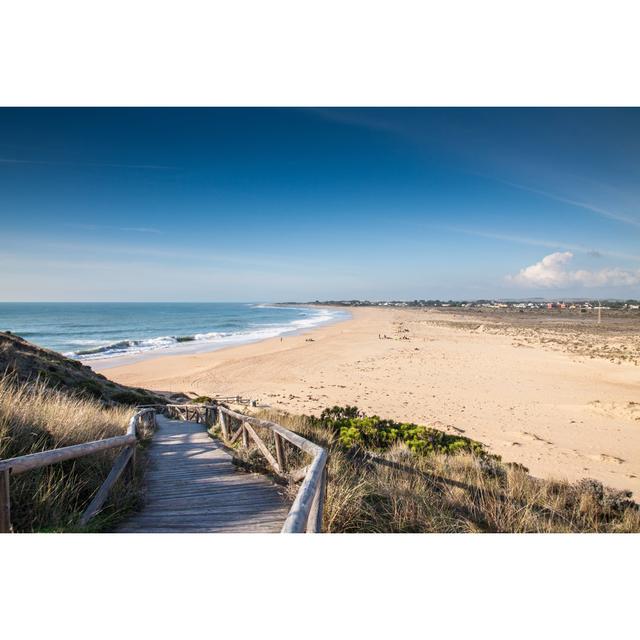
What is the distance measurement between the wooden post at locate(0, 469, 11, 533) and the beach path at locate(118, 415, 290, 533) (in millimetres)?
884

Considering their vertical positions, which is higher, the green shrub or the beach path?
the beach path

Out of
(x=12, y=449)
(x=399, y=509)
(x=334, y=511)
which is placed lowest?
(x=399, y=509)

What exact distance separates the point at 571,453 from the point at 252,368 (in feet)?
58.7

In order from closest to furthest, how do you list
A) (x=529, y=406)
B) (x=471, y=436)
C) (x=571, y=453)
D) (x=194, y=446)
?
(x=194, y=446)
(x=571, y=453)
(x=471, y=436)
(x=529, y=406)

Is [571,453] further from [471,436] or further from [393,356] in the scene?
[393,356]

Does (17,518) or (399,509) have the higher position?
(17,518)

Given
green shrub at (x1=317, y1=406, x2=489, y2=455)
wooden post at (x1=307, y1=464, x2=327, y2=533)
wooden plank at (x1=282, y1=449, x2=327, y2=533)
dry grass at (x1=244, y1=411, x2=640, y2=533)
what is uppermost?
wooden plank at (x1=282, y1=449, x2=327, y2=533)

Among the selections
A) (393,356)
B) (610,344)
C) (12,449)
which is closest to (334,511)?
(12,449)

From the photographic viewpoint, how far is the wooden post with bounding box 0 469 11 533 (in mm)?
2404

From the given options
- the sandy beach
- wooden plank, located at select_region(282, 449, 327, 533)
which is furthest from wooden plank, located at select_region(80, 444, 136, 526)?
the sandy beach

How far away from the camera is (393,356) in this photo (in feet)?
84.2

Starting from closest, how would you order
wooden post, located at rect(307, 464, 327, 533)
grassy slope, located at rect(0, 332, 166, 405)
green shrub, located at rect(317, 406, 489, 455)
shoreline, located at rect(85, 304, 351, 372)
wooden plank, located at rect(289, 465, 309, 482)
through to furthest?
1. wooden post, located at rect(307, 464, 327, 533)
2. wooden plank, located at rect(289, 465, 309, 482)
3. green shrub, located at rect(317, 406, 489, 455)
4. grassy slope, located at rect(0, 332, 166, 405)
5. shoreline, located at rect(85, 304, 351, 372)

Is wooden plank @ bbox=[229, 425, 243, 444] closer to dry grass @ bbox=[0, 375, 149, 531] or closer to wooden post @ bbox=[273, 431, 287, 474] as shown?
dry grass @ bbox=[0, 375, 149, 531]

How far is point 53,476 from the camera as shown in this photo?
3.11m
